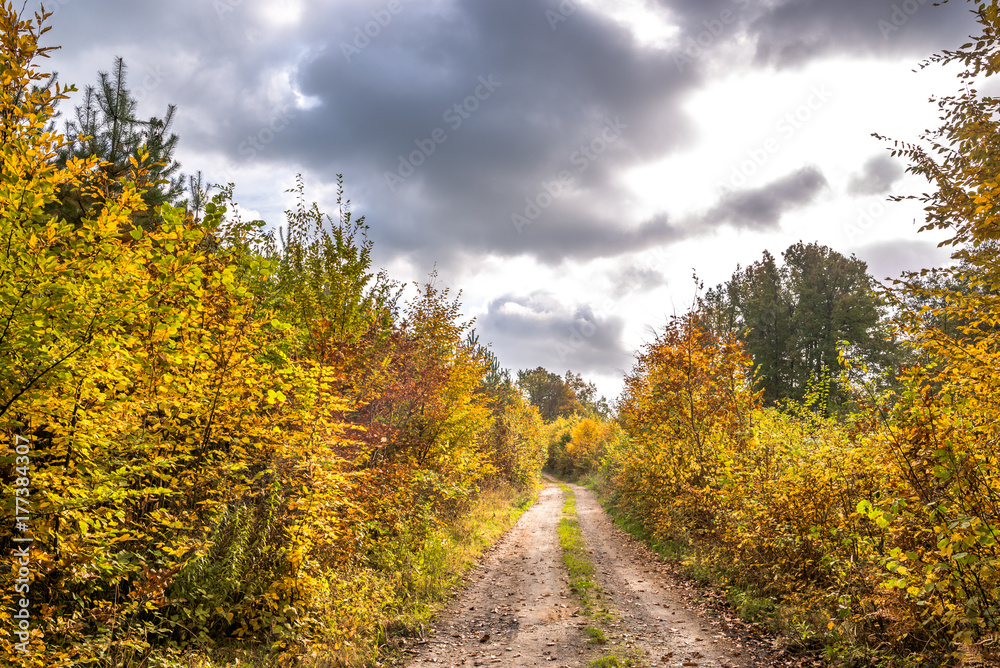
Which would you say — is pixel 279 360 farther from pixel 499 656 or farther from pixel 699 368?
pixel 699 368

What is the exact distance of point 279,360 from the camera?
297 inches

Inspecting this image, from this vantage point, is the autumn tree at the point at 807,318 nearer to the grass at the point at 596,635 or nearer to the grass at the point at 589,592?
the grass at the point at 589,592

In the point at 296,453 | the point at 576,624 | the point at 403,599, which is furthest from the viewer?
the point at 403,599

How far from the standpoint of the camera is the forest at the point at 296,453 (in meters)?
3.62

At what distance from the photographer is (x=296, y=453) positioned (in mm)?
6246

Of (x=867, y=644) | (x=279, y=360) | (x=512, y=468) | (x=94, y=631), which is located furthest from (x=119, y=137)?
(x=512, y=468)

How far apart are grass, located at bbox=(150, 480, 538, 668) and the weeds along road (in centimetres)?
38

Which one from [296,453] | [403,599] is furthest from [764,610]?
[296,453]

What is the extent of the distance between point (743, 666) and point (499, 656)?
3341 millimetres

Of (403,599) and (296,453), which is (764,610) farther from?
(296,453)

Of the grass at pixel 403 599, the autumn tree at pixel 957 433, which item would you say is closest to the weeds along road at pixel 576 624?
the grass at pixel 403 599

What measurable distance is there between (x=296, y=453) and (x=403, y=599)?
396cm

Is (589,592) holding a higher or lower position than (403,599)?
lower

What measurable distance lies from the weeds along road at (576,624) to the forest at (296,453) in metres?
0.65
